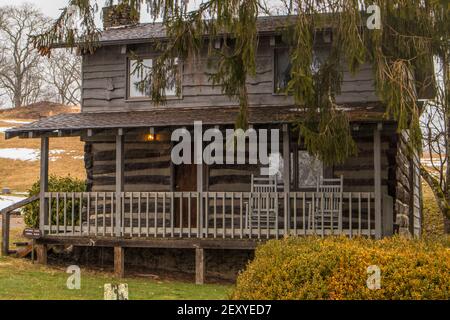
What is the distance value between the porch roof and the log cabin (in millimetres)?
31

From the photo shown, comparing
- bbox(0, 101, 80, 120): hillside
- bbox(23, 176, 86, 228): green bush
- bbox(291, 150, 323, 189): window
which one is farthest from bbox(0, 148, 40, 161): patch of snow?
bbox(291, 150, 323, 189): window

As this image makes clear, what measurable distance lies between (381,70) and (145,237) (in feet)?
23.2

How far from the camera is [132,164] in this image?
19.1 m

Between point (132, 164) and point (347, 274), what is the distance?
11291mm

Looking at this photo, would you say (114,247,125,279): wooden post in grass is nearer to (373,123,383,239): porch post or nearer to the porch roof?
the porch roof

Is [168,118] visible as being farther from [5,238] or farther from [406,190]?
[406,190]

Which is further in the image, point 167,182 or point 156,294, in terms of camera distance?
point 167,182

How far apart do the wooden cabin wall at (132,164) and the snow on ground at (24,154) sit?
30275 mm

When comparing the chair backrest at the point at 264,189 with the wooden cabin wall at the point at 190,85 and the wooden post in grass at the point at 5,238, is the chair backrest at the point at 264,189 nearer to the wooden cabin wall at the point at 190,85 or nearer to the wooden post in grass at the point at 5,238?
the wooden cabin wall at the point at 190,85

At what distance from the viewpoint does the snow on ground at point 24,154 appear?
4984 cm

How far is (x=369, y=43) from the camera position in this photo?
13859 mm

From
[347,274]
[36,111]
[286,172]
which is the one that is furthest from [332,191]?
[36,111]
